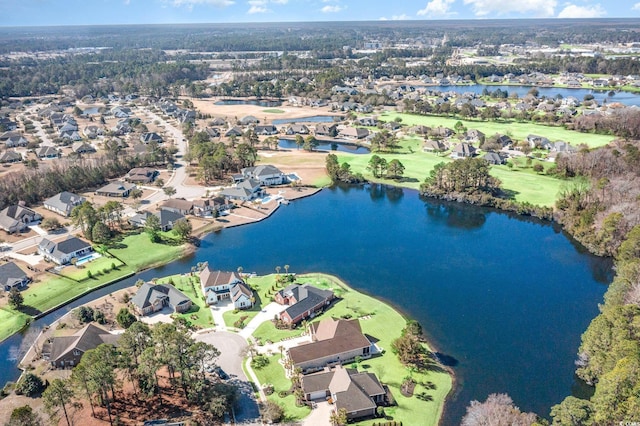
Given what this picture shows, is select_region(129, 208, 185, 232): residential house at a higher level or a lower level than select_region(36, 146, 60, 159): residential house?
lower

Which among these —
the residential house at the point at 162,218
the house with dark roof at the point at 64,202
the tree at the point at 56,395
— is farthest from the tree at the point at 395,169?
the tree at the point at 56,395

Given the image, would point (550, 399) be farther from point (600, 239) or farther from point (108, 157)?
point (108, 157)

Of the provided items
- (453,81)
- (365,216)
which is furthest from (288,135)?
(453,81)

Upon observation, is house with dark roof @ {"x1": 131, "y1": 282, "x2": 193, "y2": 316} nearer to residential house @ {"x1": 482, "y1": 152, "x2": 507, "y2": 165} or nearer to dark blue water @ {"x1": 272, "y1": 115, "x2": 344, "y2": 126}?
residential house @ {"x1": 482, "y1": 152, "x2": 507, "y2": 165}

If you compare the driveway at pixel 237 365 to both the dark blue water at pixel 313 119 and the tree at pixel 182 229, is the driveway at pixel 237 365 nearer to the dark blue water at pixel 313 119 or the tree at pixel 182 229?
the tree at pixel 182 229

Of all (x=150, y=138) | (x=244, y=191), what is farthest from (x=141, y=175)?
(x=150, y=138)

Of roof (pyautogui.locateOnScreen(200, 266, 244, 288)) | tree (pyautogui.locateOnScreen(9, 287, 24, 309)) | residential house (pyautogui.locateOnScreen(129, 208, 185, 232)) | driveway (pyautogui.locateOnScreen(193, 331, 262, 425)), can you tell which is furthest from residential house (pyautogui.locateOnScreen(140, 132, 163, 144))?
driveway (pyautogui.locateOnScreen(193, 331, 262, 425))

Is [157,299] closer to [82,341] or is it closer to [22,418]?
[82,341]
